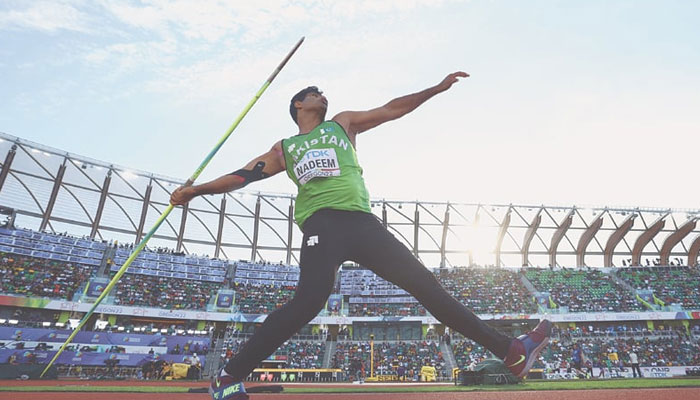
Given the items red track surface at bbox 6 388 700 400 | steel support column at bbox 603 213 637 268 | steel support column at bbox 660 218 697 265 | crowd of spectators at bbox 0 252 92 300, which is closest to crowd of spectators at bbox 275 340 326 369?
crowd of spectators at bbox 0 252 92 300

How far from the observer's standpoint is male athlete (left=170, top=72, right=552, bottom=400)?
292 cm

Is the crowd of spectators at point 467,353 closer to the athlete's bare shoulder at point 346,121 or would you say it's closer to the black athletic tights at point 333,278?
the black athletic tights at point 333,278

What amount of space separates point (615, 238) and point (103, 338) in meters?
45.6

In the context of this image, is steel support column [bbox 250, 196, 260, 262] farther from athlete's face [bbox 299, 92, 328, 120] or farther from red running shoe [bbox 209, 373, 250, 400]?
red running shoe [bbox 209, 373, 250, 400]

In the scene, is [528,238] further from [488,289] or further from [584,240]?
[488,289]

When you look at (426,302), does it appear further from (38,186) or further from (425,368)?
(38,186)

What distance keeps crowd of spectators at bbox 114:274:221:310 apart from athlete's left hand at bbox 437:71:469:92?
3318 centimetres

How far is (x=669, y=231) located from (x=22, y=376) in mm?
51687

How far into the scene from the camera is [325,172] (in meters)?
3.18

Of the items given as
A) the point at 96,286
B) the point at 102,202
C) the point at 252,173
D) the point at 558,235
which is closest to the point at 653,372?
the point at 558,235

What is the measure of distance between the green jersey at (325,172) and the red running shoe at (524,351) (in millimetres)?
1516

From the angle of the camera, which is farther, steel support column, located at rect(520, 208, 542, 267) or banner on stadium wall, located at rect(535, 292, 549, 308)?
steel support column, located at rect(520, 208, 542, 267)

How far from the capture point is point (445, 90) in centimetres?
346

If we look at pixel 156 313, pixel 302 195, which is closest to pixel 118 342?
pixel 156 313
